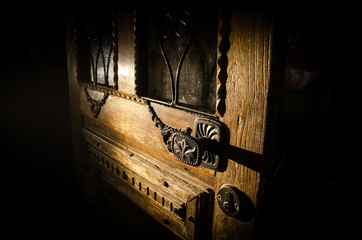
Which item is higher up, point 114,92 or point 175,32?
point 175,32

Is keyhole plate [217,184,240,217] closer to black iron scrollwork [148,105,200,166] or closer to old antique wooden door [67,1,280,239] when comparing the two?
old antique wooden door [67,1,280,239]

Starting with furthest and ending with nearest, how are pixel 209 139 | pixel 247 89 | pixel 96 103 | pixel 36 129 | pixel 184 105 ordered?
pixel 36 129
pixel 96 103
pixel 184 105
pixel 209 139
pixel 247 89

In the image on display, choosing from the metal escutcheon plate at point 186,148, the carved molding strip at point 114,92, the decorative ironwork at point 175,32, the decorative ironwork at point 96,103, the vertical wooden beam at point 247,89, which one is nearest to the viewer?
the vertical wooden beam at point 247,89

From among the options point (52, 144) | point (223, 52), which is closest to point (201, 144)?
point (223, 52)

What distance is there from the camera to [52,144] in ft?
8.46

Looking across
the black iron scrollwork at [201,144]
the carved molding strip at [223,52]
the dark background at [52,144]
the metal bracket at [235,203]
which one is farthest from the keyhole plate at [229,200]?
the dark background at [52,144]

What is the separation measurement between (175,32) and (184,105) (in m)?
0.41

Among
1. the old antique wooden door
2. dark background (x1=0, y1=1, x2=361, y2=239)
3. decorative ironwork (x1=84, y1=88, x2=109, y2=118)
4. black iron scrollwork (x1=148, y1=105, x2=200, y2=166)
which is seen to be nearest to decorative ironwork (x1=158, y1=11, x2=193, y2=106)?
the old antique wooden door

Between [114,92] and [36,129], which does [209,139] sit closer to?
[114,92]

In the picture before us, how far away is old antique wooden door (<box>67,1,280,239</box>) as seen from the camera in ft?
2.61

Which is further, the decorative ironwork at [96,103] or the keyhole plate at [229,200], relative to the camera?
the decorative ironwork at [96,103]

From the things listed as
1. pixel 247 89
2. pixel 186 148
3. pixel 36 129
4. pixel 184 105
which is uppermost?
pixel 247 89

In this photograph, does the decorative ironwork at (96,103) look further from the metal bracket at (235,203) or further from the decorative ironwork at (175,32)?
the metal bracket at (235,203)

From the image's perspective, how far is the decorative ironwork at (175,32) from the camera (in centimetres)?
102
